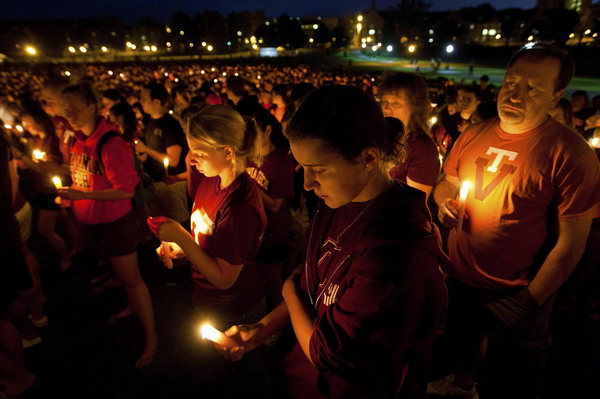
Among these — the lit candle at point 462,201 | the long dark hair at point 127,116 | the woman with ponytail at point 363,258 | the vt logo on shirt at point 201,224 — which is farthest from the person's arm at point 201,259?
the long dark hair at point 127,116

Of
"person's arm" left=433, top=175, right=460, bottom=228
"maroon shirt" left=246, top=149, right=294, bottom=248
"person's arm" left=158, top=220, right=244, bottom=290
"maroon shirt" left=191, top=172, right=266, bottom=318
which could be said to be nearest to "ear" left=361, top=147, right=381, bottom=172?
"maroon shirt" left=191, top=172, right=266, bottom=318

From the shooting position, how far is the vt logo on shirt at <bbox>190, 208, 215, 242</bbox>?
2.25 meters

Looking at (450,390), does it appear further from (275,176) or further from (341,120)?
(341,120)

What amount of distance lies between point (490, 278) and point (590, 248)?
2.25 meters

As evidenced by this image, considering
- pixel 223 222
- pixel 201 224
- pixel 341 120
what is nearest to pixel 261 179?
pixel 201 224

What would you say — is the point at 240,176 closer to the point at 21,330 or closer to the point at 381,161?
the point at 381,161

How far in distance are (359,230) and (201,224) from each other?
1.37m

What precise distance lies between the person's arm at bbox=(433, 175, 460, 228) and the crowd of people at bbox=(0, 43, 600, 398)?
0.04 ft

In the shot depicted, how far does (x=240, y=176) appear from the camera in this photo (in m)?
2.27

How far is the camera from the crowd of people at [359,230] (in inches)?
46.1

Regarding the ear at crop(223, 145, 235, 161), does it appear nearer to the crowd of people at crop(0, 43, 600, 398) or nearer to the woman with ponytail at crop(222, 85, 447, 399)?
the crowd of people at crop(0, 43, 600, 398)

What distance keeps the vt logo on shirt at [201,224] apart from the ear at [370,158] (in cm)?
126

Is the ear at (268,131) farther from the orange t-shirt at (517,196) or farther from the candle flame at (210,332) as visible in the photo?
the candle flame at (210,332)

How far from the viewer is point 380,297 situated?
1.07 m
